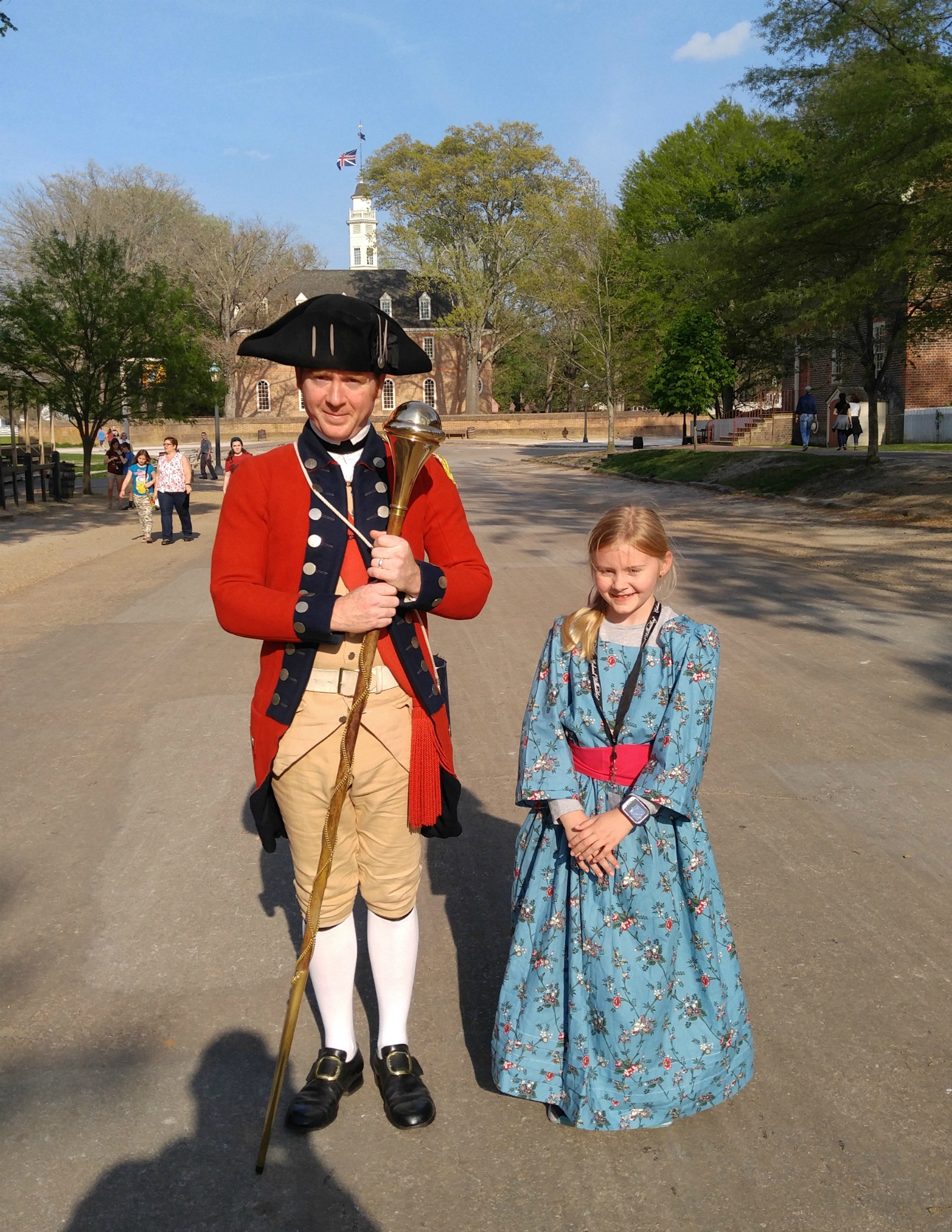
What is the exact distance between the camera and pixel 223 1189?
2.77 metres

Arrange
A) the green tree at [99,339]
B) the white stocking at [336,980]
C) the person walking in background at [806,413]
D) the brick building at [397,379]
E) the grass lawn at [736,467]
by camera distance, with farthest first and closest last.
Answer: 1. the brick building at [397,379]
2. the person walking in background at [806,413]
3. the grass lawn at [736,467]
4. the green tree at [99,339]
5. the white stocking at [336,980]

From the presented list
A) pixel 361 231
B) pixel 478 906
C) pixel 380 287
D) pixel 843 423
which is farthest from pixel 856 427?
pixel 361 231

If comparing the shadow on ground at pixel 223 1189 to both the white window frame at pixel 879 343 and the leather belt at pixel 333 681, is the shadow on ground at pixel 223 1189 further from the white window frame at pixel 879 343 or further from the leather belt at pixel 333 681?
the white window frame at pixel 879 343

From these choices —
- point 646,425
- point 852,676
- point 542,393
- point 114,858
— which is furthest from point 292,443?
point 542,393

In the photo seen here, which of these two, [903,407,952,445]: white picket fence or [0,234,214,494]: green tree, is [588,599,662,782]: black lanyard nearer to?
[0,234,214,494]: green tree

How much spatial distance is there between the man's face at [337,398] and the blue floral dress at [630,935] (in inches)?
31.0

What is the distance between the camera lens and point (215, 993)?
374 cm

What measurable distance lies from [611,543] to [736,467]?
28371mm

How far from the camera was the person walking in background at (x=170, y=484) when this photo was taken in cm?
1769

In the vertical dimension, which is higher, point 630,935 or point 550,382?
point 550,382

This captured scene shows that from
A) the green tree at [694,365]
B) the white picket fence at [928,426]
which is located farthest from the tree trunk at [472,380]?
the white picket fence at [928,426]

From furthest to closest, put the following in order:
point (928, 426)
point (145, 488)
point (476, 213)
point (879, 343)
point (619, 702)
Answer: point (476, 213), point (928, 426), point (879, 343), point (145, 488), point (619, 702)

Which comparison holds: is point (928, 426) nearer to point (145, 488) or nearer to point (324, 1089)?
point (145, 488)

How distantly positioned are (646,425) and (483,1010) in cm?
6488
